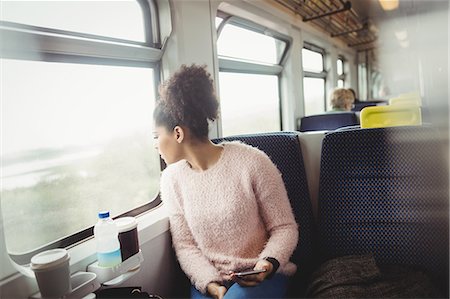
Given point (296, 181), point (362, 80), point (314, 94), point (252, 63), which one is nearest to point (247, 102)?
point (252, 63)

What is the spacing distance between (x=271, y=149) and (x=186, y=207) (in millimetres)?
476

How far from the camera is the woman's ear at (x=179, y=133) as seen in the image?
1243mm

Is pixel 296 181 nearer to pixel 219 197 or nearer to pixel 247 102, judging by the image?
pixel 219 197

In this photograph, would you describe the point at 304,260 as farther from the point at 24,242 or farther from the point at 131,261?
the point at 24,242

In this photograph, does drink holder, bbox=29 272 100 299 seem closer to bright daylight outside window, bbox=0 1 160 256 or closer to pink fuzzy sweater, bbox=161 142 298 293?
bright daylight outside window, bbox=0 1 160 256

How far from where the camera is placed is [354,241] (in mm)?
1353

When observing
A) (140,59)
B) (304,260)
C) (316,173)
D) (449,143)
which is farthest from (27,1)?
(449,143)

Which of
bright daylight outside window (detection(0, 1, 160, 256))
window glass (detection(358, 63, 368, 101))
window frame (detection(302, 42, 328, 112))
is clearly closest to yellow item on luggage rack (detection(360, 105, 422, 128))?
bright daylight outside window (detection(0, 1, 160, 256))

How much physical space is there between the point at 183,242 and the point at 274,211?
40 centimetres

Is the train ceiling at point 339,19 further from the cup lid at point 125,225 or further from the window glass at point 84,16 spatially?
the cup lid at point 125,225

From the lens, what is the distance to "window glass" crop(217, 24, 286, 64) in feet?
8.35

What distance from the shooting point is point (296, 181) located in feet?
4.92

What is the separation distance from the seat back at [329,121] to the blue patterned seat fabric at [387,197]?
72.5 inches

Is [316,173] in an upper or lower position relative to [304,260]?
upper
